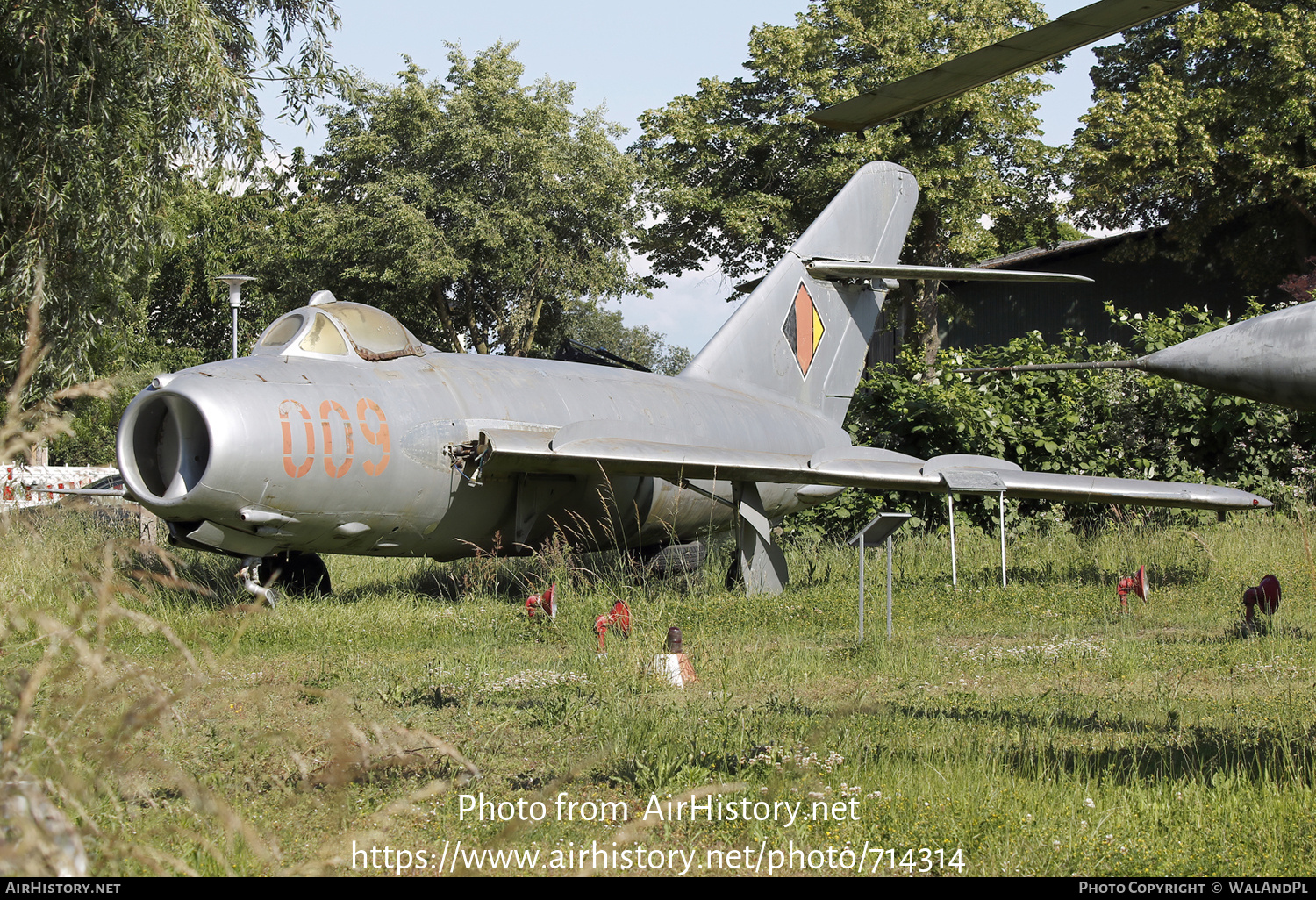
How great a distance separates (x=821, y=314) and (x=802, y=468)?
407 cm

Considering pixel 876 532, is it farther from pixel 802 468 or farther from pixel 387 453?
pixel 387 453

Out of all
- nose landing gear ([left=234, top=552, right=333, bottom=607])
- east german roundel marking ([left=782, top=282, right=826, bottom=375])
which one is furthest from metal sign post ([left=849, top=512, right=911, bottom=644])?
east german roundel marking ([left=782, top=282, right=826, bottom=375])

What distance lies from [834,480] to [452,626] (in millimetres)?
4035

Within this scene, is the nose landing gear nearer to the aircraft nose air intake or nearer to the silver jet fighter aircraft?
the silver jet fighter aircraft

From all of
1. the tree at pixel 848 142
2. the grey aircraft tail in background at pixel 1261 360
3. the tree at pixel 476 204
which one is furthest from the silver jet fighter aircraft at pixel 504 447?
the tree at pixel 476 204

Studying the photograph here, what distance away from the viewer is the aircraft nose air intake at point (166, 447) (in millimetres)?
7801

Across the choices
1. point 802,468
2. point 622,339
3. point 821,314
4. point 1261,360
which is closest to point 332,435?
point 802,468

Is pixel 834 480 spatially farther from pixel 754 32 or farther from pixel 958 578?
pixel 754 32

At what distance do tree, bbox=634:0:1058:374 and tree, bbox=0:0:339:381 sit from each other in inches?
721

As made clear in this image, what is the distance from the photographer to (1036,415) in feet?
55.3

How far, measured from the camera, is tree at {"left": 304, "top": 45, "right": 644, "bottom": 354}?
33.3m

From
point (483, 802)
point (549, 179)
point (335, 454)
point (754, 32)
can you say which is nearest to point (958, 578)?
point (335, 454)

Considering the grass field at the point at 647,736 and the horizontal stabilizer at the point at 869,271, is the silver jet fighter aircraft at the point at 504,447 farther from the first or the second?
the grass field at the point at 647,736

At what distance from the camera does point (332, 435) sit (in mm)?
8172
